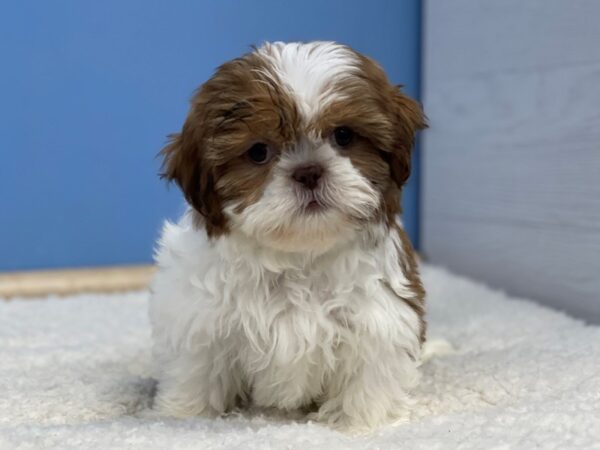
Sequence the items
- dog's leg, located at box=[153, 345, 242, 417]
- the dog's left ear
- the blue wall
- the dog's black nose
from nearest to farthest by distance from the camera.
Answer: the dog's black nose < the dog's left ear < dog's leg, located at box=[153, 345, 242, 417] < the blue wall

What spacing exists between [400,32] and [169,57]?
910mm

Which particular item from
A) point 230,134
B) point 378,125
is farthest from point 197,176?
point 378,125

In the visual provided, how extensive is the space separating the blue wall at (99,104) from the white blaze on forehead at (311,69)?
154 centimetres

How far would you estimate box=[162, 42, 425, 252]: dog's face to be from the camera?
4.14 ft

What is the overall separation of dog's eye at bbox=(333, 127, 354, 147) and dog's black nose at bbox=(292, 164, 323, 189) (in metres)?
0.08

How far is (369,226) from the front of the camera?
136 centimetres

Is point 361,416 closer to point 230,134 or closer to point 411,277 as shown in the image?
point 411,277

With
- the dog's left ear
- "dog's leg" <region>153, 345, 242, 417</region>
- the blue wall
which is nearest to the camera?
the dog's left ear

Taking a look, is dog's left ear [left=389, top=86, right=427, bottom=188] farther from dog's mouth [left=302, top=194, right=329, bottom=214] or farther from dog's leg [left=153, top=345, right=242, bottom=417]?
dog's leg [left=153, top=345, right=242, bottom=417]

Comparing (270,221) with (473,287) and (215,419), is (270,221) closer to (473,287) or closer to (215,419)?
(215,419)

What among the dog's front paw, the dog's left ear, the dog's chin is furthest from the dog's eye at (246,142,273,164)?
the dog's front paw

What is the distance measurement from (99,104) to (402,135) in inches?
67.6

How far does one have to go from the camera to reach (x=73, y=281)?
281 cm

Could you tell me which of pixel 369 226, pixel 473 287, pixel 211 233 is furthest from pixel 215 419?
pixel 473 287
